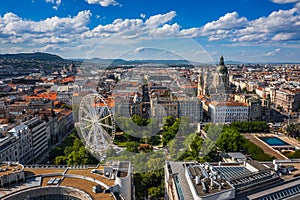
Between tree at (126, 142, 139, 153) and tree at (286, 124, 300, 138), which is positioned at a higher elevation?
tree at (126, 142, 139, 153)

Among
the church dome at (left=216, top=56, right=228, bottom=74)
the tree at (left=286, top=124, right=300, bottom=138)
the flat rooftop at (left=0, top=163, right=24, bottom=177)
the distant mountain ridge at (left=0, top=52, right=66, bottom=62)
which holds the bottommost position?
the tree at (left=286, top=124, right=300, bottom=138)

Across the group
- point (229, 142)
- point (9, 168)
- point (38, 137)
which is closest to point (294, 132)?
point (229, 142)

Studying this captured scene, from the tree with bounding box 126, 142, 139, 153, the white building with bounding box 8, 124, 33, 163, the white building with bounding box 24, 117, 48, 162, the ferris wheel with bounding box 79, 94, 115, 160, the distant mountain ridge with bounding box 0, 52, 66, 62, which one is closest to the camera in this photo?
the ferris wheel with bounding box 79, 94, 115, 160

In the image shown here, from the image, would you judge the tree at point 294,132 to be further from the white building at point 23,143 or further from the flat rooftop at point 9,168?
the flat rooftop at point 9,168

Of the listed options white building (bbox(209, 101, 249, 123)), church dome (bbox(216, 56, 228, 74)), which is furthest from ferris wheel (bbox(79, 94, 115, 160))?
church dome (bbox(216, 56, 228, 74))

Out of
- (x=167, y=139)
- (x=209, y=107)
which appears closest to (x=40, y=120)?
(x=167, y=139)

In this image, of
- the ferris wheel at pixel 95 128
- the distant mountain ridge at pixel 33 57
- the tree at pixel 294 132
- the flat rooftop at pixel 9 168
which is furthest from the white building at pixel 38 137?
the distant mountain ridge at pixel 33 57

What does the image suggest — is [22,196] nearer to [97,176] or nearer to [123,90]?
[97,176]

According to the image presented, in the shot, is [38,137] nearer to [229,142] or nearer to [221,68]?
[229,142]

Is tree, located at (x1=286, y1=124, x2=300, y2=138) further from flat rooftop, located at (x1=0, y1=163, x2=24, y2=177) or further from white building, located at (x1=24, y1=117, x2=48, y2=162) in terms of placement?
flat rooftop, located at (x1=0, y1=163, x2=24, y2=177)
